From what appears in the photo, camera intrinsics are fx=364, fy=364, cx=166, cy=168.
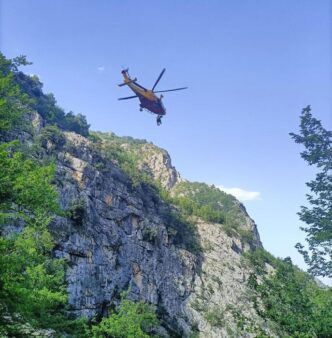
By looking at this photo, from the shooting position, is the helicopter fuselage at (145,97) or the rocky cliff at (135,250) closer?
the helicopter fuselage at (145,97)

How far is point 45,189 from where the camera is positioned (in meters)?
10.7

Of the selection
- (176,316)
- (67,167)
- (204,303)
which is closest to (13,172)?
(67,167)

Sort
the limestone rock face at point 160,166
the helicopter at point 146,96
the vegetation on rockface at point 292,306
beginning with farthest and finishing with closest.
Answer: the limestone rock face at point 160,166 → the helicopter at point 146,96 → the vegetation on rockface at point 292,306

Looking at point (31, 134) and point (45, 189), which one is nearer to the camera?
point (45, 189)

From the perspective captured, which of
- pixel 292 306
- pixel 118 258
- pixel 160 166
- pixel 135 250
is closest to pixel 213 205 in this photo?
pixel 160 166

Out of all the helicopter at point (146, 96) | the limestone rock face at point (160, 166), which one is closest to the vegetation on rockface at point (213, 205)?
the limestone rock face at point (160, 166)

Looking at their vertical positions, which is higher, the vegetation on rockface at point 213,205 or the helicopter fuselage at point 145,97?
the vegetation on rockface at point 213,205

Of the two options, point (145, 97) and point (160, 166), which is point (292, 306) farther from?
point (160, 166)

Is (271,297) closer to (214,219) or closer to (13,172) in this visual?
(13,172)

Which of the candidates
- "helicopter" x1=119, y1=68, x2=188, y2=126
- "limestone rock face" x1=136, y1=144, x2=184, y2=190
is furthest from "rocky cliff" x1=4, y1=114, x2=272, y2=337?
"limestone rock face" x1=136, y1=144, x2=184, y2=190

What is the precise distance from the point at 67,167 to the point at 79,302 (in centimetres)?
2110

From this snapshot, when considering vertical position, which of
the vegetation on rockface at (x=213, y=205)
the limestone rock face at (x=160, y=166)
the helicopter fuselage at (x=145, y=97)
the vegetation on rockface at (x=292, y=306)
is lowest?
the vegetation on rockface at (x=292, y=306)

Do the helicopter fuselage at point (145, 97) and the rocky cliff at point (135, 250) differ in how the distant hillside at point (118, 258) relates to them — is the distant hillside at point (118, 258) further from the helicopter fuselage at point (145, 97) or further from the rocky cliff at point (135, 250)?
the helicopter fuselage at point (145, 97)

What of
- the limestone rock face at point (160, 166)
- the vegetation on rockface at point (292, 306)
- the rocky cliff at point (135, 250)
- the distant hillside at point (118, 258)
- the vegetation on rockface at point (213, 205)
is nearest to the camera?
the vegetation on rockface at point (292, 306)
